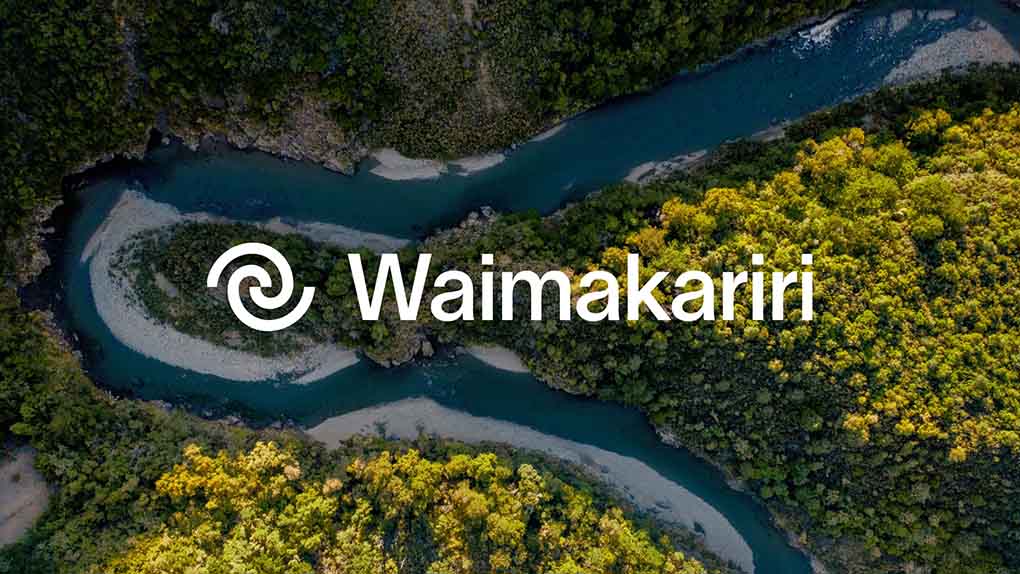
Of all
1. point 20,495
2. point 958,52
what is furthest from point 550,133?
point 20,495

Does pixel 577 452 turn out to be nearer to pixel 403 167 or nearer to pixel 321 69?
pixel 403 167

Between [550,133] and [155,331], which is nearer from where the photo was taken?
[155,331]

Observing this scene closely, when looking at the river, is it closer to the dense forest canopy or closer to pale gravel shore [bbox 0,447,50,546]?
the dense forest canopy

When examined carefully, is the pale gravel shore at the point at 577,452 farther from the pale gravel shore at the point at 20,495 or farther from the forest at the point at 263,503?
the pale gravel shore at the point at 20,495

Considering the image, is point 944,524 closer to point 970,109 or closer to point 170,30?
point 970,109

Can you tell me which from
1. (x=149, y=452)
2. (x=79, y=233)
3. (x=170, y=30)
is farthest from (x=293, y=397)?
(x=170, y=30)

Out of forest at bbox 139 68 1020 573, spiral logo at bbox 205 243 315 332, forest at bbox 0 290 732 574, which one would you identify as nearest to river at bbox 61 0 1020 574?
forest at bbox 139 68 1020 573

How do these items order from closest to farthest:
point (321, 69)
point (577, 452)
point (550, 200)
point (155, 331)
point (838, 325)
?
point (838, 325) < point (321, 69) < point (155, 331) < point (550, 200) < point (577, 452)
